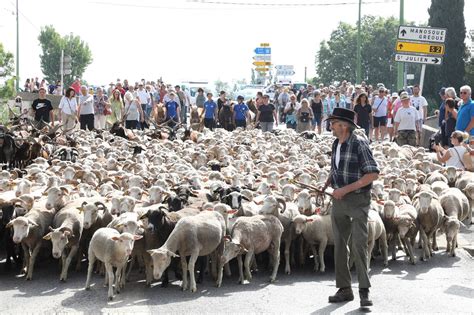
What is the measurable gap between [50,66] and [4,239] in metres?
112

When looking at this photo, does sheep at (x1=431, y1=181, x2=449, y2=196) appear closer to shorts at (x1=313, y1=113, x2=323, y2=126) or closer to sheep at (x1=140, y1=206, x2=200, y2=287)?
sheep at (x1=140, y1=206, x2=200, y2=287)

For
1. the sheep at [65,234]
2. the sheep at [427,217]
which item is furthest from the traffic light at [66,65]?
the sheep at [427,217]

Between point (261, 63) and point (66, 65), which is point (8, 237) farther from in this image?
point (261, 63)

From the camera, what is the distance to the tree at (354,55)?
89.3 metres

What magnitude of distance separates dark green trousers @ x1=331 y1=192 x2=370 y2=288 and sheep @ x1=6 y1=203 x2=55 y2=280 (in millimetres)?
3982

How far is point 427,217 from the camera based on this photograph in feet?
39.7

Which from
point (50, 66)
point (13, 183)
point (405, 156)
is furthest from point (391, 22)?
point (13, 183)

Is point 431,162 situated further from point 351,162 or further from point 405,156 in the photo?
point 351,162

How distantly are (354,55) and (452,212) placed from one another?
260 feet

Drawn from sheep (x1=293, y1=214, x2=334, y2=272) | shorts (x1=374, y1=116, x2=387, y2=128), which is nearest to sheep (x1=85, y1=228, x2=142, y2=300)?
sheep (x1=293, y1=214, x2=334, y2=272)

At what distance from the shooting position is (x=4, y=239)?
11.7m

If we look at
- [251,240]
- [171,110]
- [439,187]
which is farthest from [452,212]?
[171,110]

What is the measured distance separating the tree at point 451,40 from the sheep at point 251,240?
39.0 m

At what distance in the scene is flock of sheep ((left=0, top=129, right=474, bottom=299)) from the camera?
10.3 metres
